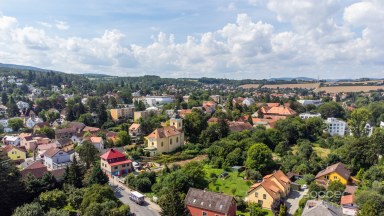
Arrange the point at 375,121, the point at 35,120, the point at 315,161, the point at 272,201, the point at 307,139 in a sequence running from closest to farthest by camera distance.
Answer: the point at 272,201
the point at 315,161
the point at 307,139
the point at 35,120
the point at 375,121

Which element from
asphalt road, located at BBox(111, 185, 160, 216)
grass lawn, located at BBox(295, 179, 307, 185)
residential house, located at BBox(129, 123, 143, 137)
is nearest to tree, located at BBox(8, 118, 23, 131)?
residential house, located at BBox(129, 123, 143, 137)

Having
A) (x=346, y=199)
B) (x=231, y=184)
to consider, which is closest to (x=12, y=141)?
(x=231, y=184)

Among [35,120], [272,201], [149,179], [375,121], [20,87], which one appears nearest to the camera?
[272,201]

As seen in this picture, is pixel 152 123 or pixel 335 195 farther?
pixel 152 123

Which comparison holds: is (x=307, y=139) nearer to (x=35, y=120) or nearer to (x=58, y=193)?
(x=58, y=193)

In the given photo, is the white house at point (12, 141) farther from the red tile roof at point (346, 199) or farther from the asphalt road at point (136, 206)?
the red tile roof at point (346, 199)

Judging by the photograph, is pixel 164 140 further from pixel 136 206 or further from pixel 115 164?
pixel 136 206

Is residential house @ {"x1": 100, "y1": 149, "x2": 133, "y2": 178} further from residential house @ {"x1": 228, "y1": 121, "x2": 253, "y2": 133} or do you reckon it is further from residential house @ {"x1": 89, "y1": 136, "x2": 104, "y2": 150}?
residential house @ {"x1": 228, "y1": 121, "x2": 253, "y2": 133}

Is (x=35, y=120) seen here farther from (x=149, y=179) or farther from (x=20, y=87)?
(x=20, y=87)

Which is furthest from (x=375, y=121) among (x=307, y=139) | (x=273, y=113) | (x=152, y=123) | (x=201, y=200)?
(x=201, y=200)
